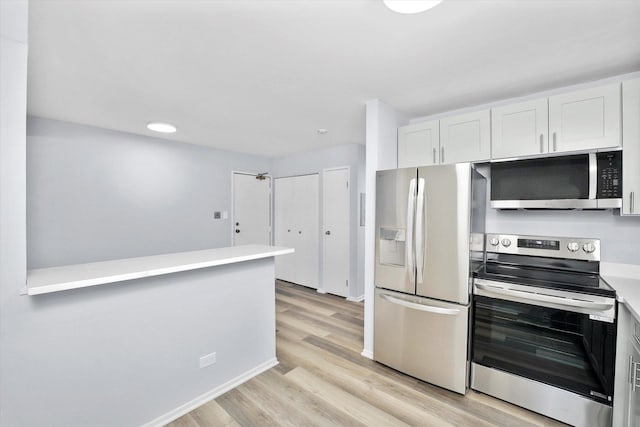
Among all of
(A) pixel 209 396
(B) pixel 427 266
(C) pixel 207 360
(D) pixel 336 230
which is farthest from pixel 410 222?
(D) pixel 336 230

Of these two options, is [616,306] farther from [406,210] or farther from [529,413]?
[406,210]

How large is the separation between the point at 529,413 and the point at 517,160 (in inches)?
70.8

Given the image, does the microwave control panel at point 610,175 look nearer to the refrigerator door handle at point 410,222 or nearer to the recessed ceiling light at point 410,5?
the refrigerator door handle at point 410,222

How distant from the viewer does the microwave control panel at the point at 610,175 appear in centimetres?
193

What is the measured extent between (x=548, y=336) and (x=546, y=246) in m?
0.74

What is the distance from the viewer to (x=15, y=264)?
1226mm

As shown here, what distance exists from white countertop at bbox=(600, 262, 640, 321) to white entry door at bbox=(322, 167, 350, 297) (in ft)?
9.23

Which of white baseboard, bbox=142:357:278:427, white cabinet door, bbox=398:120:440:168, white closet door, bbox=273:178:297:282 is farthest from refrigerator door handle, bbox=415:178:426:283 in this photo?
white closet door, bbox=273:178:297:282

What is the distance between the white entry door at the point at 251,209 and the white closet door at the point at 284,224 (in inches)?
6.3

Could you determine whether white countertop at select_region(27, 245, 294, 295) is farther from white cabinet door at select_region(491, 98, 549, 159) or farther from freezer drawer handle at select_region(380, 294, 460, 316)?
white cabinet door at select_region(491, 98, 549, 159)

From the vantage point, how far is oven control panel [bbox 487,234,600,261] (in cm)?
215

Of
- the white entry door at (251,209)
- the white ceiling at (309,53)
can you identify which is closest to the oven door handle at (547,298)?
the white ceiling at (309,53)

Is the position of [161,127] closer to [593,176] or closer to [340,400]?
[340,400]

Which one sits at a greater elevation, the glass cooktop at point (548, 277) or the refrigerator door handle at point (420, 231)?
the refrigerator door handle at point (420, 231)
